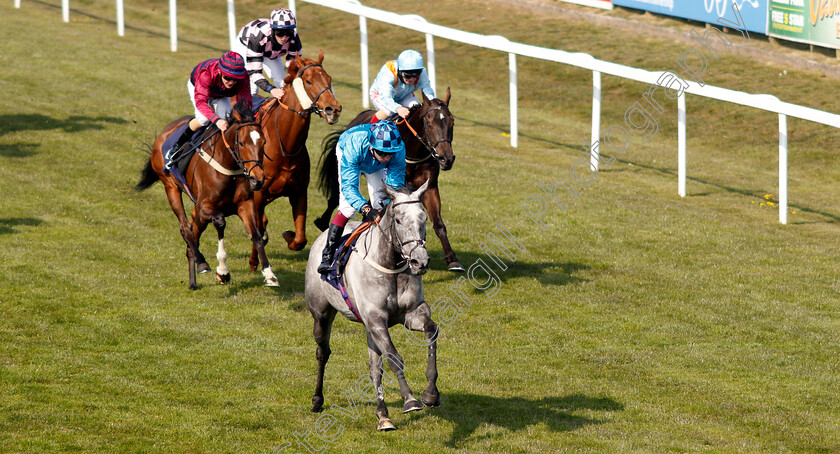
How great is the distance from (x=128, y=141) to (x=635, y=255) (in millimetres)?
9297

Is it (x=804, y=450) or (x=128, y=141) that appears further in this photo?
(x=128, y=141)

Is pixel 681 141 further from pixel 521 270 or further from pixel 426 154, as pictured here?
pixel 426 154

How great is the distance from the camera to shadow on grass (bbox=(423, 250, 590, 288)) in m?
10.7

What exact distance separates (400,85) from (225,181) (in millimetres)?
2242

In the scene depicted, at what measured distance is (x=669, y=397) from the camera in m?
7.58

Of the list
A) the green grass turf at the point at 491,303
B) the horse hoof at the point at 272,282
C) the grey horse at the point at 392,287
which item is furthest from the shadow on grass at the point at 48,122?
the grey horse at the point at 392,287

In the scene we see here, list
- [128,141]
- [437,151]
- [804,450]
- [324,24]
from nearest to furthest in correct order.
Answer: [804,450]
[437,151]
[128,141]
[324,24]

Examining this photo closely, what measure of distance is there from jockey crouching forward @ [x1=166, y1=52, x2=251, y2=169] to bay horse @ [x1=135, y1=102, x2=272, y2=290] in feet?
0.67

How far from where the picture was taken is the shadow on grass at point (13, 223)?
12.0 m

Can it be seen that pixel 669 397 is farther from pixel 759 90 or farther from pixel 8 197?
pixel 759 90

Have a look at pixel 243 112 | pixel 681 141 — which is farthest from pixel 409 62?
pixel 681 141

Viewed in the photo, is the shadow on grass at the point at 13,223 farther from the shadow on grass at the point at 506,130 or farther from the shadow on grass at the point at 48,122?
the shadow on grass at the point at 506,130

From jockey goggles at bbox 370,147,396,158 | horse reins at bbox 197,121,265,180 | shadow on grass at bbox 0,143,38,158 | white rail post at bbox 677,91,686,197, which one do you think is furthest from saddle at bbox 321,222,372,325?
shadow on grass at bbox 0,143,38,158

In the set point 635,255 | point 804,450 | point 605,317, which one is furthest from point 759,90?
point 804,450
